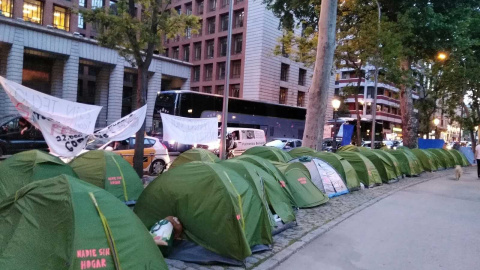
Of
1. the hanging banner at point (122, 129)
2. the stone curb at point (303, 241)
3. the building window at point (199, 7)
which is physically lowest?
the stone curb at point (303, 241)

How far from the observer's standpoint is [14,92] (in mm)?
7008

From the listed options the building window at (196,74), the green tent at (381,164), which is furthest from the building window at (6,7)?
the green tent at (381,164)

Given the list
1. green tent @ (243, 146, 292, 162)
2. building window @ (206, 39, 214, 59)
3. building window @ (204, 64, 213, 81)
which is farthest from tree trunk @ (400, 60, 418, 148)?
building window @ (206, 39, 214, 59)

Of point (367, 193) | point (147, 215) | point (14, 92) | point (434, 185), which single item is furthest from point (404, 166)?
point (14, 92)

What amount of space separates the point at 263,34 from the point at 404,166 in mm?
27385

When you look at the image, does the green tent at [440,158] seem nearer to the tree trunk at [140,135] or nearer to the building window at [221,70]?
the tree trunk at [140,135]

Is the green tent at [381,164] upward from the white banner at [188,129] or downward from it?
downward

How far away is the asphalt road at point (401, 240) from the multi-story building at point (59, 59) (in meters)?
24.1

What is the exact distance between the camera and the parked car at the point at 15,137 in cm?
1688

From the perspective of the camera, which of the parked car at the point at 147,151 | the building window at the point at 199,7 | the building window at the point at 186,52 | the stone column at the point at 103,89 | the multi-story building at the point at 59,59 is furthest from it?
the building window at the point at 186,52

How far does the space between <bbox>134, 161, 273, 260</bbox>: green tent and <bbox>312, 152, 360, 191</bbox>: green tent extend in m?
6.32

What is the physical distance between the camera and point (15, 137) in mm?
17281

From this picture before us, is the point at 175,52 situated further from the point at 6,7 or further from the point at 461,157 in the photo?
the point at 461,157

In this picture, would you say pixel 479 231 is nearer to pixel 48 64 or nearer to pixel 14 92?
pixel 14 92
